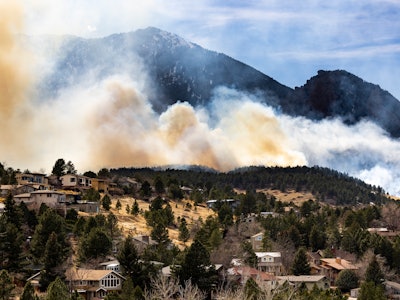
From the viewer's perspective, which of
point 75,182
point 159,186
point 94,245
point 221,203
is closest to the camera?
point 94,245

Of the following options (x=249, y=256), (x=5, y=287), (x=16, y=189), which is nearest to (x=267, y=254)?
(x=249, y=256)

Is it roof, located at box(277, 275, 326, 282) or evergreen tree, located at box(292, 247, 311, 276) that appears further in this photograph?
evergreen tree, located at box(292, 247, 311, 276)

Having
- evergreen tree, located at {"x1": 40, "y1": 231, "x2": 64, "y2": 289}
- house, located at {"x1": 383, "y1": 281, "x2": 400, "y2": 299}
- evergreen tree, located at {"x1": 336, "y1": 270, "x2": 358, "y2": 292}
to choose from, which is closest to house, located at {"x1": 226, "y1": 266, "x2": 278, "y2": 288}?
evergreen tree, located at {"x1": 336, "y1": 270, "x2": 358, "y2": 292}

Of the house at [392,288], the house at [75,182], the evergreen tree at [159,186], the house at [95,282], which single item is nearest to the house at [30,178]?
the house at [75,182]

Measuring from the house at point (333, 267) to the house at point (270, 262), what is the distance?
24.0ft

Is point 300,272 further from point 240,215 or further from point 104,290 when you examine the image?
point 240,215

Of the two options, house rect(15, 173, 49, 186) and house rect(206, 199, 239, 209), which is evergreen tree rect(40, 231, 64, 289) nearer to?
house rect(15, 173, 49, 186)

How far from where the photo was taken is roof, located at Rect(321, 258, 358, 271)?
394ft

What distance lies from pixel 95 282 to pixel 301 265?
37.5 metres

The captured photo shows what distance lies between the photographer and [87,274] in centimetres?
9319

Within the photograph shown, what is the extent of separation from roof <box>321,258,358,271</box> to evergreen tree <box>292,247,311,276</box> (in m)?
7.28

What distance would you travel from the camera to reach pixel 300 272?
377 feet

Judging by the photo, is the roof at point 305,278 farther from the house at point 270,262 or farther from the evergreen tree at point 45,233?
the evergreen tree at point 45,233

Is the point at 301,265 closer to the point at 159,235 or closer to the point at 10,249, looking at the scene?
the point at 159,235
